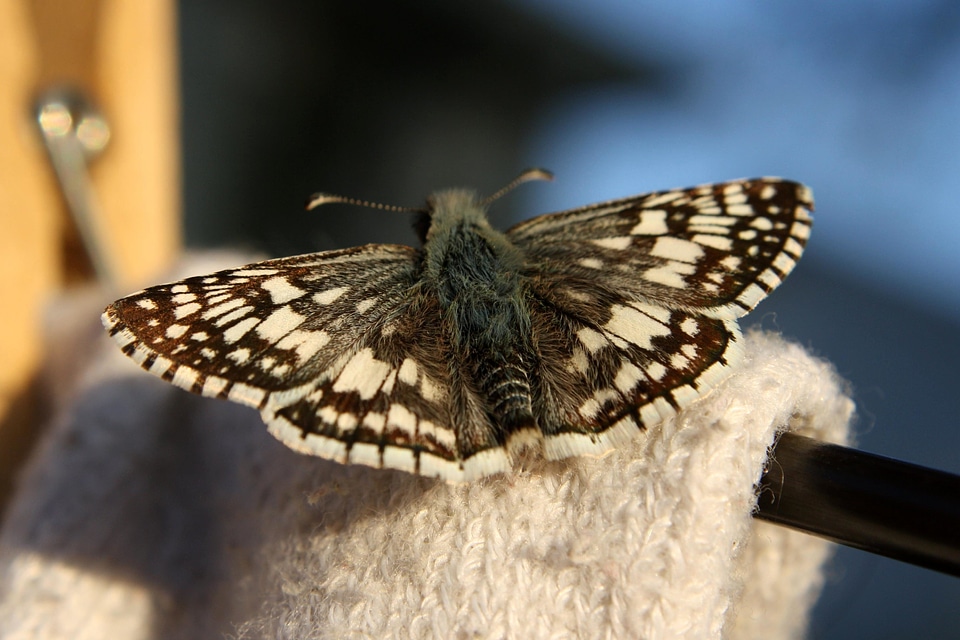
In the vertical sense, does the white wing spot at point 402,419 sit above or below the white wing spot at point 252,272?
below

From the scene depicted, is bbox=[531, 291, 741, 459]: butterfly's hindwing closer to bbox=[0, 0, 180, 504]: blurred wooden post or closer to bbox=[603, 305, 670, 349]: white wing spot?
bbox=[603, 305, 670, 349]: white wing spot

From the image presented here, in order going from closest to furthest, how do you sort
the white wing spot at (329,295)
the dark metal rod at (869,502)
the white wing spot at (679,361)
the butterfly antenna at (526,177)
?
1. the dark metal rod at (869,502)
2. the white wing spot at (679,361)
3. the white wing spot at (329,295)
4. the butterfly antenna at (526,177)

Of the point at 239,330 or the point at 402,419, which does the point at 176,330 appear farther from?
the point at 402,419

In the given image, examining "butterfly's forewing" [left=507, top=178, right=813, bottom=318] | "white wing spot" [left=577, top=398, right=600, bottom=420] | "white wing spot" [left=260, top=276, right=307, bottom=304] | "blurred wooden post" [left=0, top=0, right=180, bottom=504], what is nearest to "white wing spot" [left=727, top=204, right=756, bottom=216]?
"butterfly's forewing" [left=507, top=178, right=813, bottom=318]

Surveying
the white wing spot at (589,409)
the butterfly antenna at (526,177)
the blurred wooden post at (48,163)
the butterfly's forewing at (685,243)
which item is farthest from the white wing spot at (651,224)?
the blurred wooden post at (48,163)

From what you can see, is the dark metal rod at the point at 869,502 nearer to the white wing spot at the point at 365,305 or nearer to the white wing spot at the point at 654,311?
the white wing spot at the point at 654,311

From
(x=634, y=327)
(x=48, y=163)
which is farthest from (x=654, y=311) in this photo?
(x=48, y=163)
